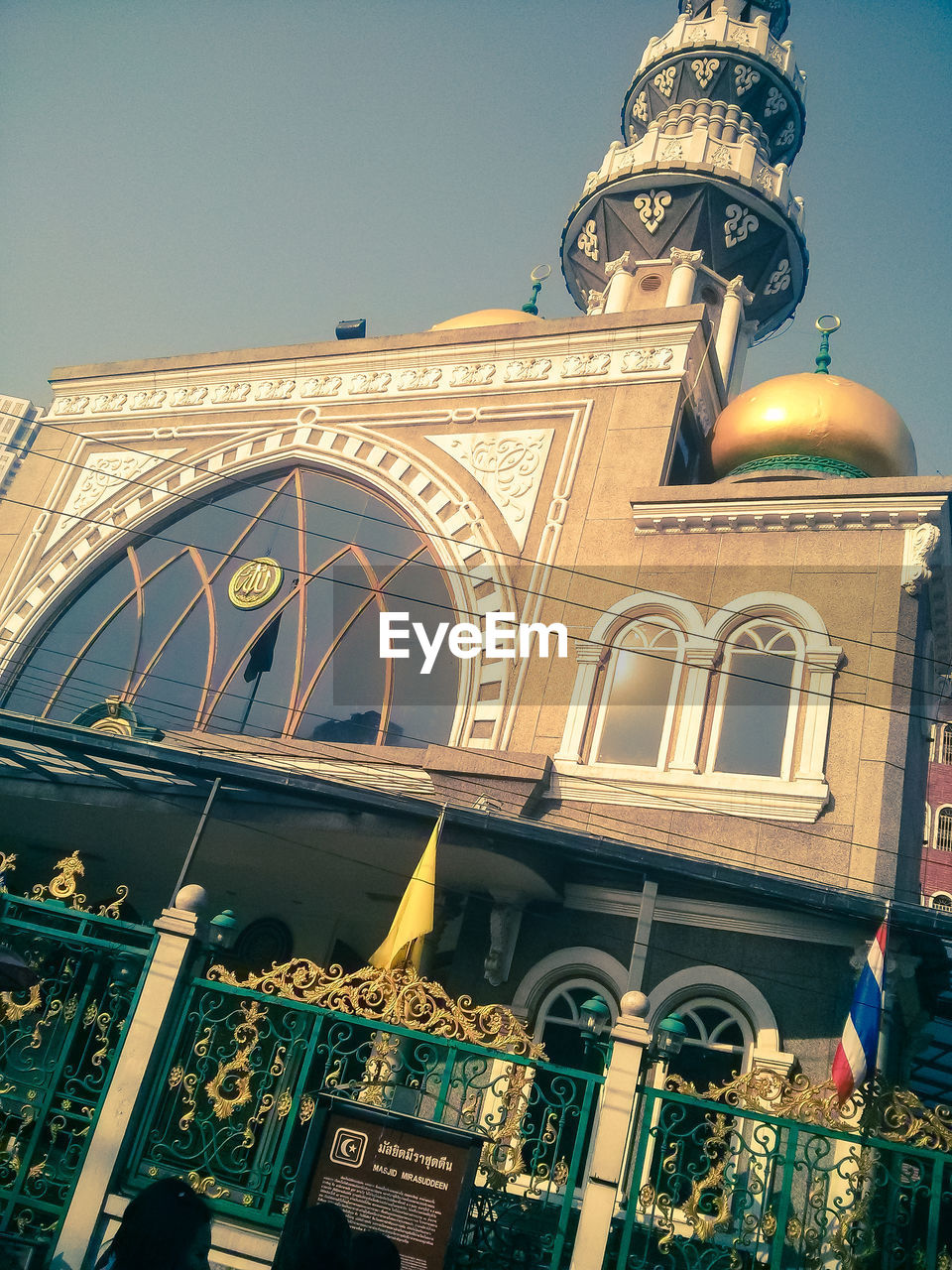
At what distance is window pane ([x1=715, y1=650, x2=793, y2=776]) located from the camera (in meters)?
10.6

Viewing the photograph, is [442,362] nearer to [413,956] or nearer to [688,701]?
[688,701]

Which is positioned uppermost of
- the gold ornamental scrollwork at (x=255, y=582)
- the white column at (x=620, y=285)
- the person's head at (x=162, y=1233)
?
the white column at (x=620, y=285)

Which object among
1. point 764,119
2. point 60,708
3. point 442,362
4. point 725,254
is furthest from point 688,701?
point 764,119

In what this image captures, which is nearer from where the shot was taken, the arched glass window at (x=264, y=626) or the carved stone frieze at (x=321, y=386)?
the arched glass window at (x=264, y=626)

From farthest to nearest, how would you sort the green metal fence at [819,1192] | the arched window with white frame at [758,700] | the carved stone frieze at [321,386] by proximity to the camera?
the carved stone frieze at [321,386]
the arched window with white frame at [758,700]
the green metal fence at [819,1192]

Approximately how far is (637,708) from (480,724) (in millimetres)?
1743

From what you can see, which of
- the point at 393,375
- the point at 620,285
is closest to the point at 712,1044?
the point at 393,375

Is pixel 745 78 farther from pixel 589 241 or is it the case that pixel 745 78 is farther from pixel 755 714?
pixel 755 714

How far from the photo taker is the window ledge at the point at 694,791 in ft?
33.3

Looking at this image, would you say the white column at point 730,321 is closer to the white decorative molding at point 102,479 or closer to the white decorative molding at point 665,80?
the white decorative molding at point 665,80

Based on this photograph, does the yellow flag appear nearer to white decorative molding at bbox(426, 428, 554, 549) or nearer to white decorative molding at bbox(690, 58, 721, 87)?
white decorative molding at bbox(426, 428, 554, 549)

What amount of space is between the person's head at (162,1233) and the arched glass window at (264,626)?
8.40m

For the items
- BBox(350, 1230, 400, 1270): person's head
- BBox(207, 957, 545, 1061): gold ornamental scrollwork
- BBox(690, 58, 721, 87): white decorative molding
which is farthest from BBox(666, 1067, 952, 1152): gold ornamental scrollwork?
BBox(690, 58, 721, 87): white decorative molding

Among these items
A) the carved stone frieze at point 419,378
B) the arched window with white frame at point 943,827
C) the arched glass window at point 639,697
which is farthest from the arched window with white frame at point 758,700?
the arched window with white frame at point 943,827
